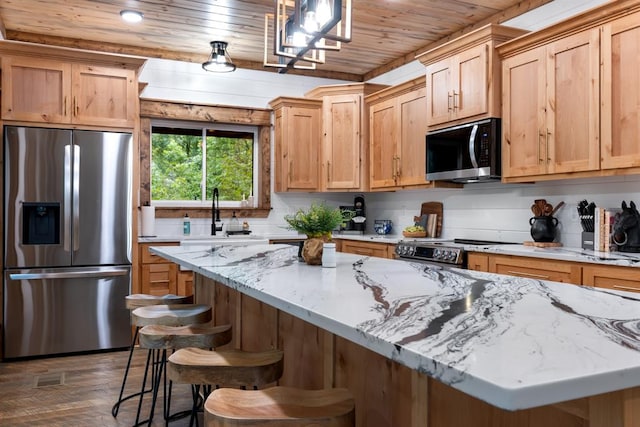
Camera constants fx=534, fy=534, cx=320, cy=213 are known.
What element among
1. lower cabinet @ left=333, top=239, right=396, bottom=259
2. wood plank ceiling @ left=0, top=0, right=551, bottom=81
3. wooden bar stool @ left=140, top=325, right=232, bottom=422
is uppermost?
wood plank ceiling @ left=0, top=0, right=551, bottom=81

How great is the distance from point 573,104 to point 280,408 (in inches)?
111

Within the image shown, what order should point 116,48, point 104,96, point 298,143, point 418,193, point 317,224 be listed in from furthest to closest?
point 298,143
point 418,193
point 116,48
point 104,96
point 317,224

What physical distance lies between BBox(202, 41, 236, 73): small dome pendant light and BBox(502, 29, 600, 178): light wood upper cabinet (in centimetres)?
256

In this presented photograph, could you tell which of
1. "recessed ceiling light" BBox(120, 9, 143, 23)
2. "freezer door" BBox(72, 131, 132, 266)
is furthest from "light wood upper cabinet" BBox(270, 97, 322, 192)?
"freezer door" BBox(72, 131, 132, 266)

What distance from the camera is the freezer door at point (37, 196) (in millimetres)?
4059

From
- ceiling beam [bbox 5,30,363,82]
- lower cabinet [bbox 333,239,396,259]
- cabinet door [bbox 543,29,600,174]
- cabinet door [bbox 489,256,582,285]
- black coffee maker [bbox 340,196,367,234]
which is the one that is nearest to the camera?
cabinet door [bbox 489,256,582,285]

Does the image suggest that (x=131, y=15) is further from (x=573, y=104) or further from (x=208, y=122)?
(x=573, y=104)

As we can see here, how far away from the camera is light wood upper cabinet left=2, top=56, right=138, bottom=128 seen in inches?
162

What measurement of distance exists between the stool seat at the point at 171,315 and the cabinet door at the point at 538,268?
1.93 metres

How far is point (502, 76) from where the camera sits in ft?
12.7

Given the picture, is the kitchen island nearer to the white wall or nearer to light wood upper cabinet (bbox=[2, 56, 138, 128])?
the white wall

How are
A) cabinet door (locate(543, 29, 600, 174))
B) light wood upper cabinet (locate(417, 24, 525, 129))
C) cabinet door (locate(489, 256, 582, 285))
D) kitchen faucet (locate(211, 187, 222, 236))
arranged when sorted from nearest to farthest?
cabinet door (locate(489, 256, 582, 285)) < cabinet door (locate(543, 29, 600, 174)) < light wood upper cabinet (locate(417, 24, 525, 129)) < kitchen faucet (locate(211, 187, 222, 236))

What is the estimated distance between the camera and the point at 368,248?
507 centimetres

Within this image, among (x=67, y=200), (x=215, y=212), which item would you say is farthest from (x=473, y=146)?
(x=67, y=200)
